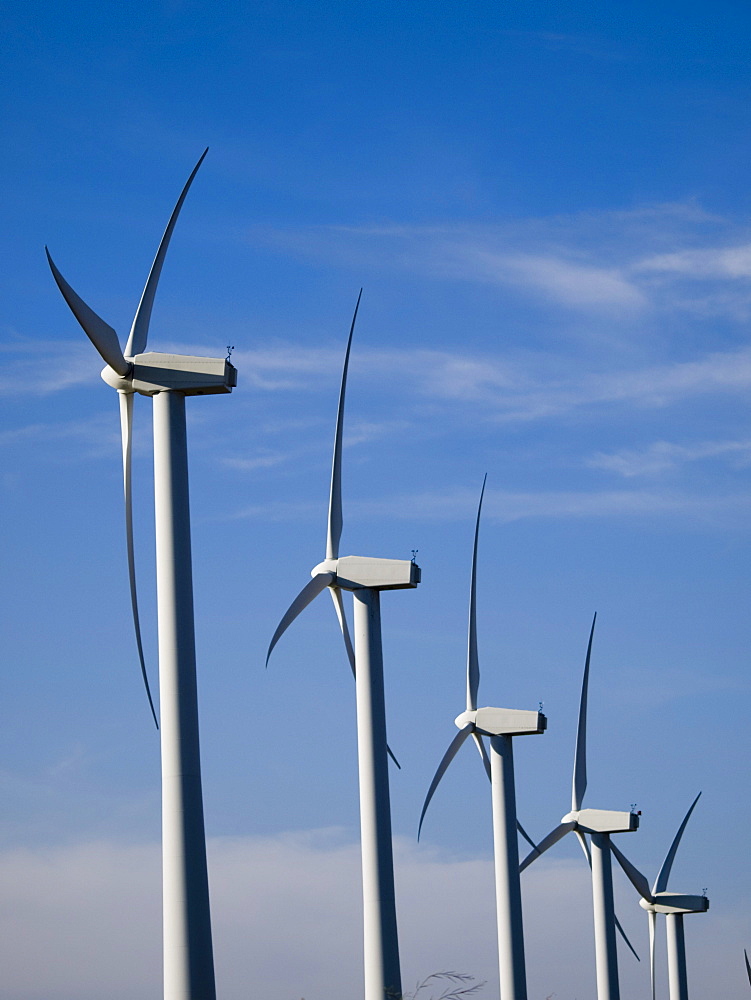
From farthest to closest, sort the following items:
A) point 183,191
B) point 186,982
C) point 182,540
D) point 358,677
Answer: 1. point 358,677
2. point 183,191
3. point 182,540
4. point 186,982

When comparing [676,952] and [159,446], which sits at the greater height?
[159,446]

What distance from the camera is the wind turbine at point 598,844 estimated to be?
2665 inches

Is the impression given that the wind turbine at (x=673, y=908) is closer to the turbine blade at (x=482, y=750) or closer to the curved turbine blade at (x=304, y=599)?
the turbine blade at (x=482, y=750)

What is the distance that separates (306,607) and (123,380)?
1521cm

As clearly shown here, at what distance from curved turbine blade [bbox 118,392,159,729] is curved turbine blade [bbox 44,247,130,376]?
0.83 m

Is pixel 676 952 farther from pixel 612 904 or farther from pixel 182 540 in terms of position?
pixel 182 540

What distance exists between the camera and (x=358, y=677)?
4359 centimetres

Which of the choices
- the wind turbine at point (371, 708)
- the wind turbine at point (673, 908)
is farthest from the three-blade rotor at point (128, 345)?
the wind turbine at point (673, 908)

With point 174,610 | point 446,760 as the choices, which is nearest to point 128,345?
point 174,610

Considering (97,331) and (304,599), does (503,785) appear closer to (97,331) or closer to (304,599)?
(304,599)

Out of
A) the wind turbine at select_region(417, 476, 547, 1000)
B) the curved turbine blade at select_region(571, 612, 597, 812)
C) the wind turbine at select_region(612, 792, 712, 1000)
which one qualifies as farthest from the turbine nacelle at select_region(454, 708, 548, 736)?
the wind turbine at select_region(612, 792, 712, 1000)

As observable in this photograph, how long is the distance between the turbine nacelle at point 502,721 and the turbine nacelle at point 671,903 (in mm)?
29463

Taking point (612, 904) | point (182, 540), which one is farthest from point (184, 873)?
point (612, 904)

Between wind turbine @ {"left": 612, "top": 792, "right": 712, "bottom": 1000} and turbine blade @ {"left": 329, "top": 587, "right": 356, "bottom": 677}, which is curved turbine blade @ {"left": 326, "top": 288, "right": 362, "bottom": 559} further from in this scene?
wind turbine @ {"left": 612, "top": 792, "right": 712, "bottom": 1000}
